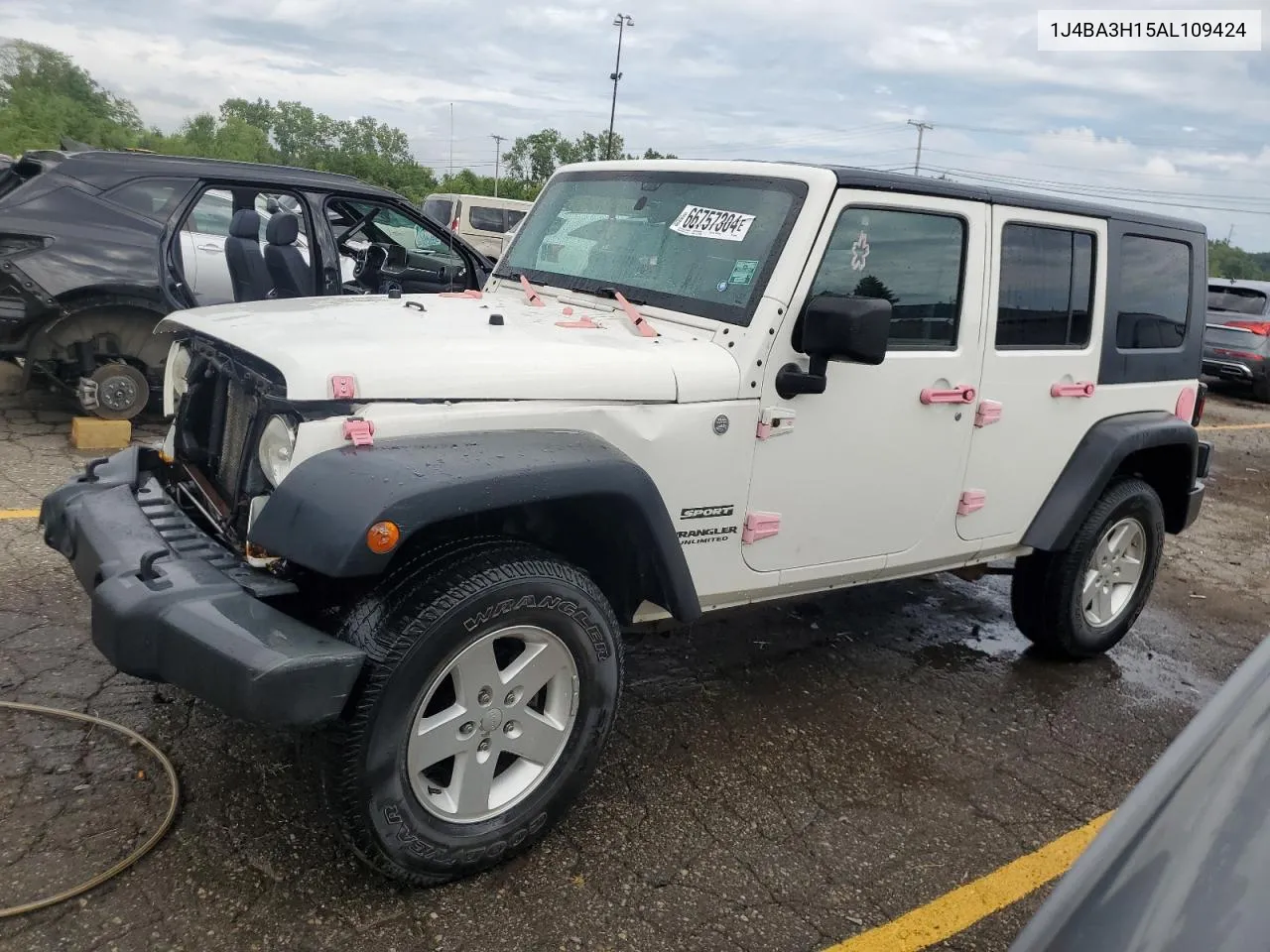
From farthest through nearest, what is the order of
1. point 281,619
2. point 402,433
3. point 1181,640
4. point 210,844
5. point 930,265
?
point 1181,640 < point 930,265 < point 210,844 < point 402,433 < point 281,619

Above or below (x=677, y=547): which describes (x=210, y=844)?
below

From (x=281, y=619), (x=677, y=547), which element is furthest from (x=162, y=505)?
(x=677, y=547)

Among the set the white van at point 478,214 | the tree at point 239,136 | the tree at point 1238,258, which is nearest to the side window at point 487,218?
the white van at point 478,214

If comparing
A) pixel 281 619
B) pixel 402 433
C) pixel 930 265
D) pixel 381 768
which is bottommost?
pixel 381 768

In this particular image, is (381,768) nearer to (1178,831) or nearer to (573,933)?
(573,933)

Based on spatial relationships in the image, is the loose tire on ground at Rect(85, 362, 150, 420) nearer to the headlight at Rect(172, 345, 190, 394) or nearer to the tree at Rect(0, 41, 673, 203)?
the headlight at Rect(172, 345, 190, 394)

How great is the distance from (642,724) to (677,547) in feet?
3.37

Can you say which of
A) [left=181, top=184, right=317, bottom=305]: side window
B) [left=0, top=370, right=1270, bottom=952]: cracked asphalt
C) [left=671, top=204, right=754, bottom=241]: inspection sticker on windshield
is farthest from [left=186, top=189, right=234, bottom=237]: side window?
[left=671, top=204, right=754, bottom=241]: inspection sticker on windshield

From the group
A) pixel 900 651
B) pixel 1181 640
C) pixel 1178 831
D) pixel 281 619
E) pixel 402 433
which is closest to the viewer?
pixel 1178 831

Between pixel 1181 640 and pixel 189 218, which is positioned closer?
pixel 1181 640

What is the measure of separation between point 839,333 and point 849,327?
0.12 ft

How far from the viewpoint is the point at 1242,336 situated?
45.6 ft

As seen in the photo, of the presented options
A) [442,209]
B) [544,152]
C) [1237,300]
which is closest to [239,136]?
[544,152]

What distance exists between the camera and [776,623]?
4719 millimetres
